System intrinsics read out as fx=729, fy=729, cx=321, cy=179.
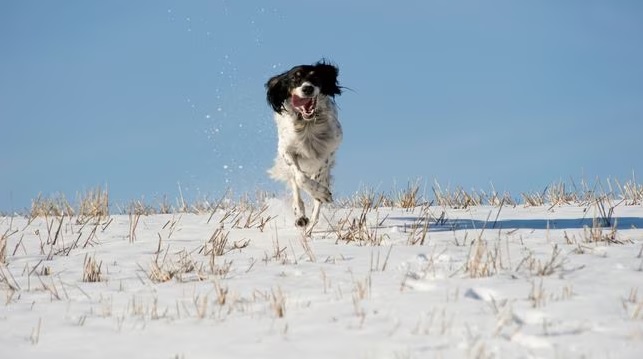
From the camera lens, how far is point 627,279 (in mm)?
3537

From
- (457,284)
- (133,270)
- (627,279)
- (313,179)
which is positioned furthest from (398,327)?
(313,179)

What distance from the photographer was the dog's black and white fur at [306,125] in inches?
306

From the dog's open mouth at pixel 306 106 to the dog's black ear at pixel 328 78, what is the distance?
0.34m

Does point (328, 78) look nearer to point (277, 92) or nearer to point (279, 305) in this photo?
point (277, 92)

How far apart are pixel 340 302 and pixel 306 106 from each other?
480cm

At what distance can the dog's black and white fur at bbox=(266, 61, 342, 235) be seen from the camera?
7.77 metres

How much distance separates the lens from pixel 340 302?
3229 mm

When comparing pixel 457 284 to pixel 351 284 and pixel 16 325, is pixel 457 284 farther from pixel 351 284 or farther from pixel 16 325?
pixel 16 325

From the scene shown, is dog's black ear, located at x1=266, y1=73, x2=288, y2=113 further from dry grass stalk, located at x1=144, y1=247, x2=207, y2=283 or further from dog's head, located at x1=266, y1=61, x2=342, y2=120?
dry grass stalk, located at x1=144, y1=247, x2=207, y2=283

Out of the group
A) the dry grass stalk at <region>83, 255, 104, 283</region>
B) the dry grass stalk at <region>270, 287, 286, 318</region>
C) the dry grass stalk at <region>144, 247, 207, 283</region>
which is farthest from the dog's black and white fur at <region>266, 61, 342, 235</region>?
the dry grass stalk at <region>270, 287, 286, 318</region>

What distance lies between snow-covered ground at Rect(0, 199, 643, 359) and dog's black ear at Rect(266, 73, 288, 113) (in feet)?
10.9

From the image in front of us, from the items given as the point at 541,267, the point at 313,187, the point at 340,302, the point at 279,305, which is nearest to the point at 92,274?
the point at 279,305

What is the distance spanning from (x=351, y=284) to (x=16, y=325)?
1554mm

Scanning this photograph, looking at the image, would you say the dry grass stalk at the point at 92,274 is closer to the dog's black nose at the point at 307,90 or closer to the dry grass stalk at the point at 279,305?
the dry grass stalk at the point at 279,305
